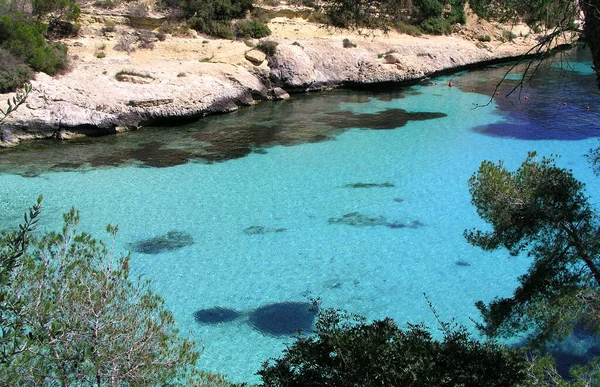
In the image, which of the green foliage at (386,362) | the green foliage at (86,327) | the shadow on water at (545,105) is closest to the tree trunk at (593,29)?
the green foliage at (386,362)

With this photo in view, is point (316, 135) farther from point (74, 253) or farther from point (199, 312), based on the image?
point (74, 253)

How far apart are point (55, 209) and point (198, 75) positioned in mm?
9497

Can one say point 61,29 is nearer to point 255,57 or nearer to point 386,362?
point 255,57

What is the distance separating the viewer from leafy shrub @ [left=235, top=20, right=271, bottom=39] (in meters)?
24.8

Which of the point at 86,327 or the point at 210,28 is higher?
the point at 210,28

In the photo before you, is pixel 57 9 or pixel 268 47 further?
pixel 268 47

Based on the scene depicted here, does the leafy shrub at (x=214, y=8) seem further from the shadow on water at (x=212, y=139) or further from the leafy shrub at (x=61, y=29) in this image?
the shadow on water at (x=212, y=139)

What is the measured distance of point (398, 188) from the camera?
44.1 feet

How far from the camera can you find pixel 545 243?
595 cm

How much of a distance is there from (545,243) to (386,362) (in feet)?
9.24

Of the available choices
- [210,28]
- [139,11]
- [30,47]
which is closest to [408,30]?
[210,28]

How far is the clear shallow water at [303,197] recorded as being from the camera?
917 centimetres

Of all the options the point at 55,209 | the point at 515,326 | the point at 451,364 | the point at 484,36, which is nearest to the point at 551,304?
the point at 515,326

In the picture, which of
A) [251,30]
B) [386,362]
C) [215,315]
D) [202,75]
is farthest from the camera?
[251,30]
